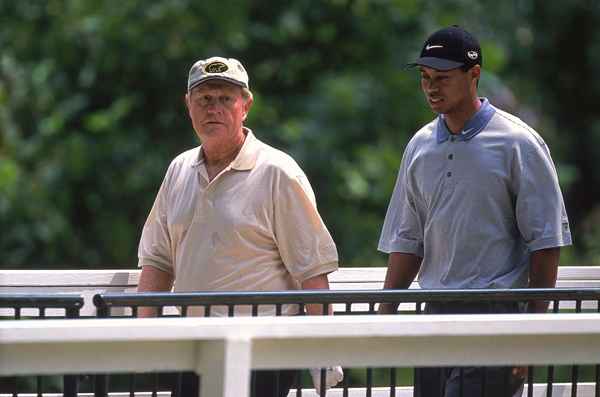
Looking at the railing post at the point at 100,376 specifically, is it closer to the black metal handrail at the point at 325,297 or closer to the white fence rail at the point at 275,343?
the black metal handrail at the point at 325,297

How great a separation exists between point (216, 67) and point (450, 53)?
2.89 feet

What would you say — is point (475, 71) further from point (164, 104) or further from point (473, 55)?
point (164, 104)

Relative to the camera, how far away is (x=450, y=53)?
5.34 m

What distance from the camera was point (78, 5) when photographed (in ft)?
48.3

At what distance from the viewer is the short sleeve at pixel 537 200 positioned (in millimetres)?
5176

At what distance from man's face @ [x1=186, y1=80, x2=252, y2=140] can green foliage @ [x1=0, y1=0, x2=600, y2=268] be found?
8.23 m

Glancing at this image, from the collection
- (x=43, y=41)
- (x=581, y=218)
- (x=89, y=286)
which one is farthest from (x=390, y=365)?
(x=581, y=218)

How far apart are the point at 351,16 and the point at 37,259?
3.95 metres

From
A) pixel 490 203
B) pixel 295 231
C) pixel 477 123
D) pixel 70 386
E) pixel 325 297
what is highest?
pixel 477 123

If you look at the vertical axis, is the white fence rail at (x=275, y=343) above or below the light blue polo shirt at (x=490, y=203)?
below

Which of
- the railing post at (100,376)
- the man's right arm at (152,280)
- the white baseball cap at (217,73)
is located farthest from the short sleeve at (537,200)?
the railing post at (100,376)

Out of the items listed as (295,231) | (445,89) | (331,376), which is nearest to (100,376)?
(331,376)

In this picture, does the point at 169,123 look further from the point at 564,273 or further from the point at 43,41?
the point at 564,273

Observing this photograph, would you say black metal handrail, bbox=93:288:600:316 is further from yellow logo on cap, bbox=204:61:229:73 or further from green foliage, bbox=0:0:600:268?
green foliage, bbox=0:0:600:268
